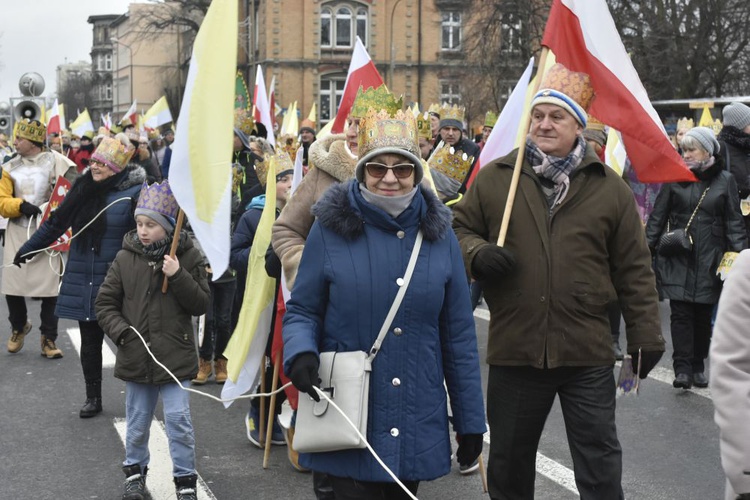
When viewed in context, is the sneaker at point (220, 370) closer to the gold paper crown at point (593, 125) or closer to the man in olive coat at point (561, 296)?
the gold paper crown at point (593, 125)

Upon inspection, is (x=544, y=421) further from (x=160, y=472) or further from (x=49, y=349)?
(x=49, y=349)

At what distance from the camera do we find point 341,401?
3641 millimetres

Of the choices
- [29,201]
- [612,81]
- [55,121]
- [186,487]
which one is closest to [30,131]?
[29,201]

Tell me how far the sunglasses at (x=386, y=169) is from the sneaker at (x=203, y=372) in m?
4.89

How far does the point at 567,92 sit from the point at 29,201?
644 centimetres

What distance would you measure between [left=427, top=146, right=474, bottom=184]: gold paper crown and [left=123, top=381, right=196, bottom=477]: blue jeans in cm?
245

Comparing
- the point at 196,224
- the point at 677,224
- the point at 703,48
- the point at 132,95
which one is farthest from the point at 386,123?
the point at 132,95

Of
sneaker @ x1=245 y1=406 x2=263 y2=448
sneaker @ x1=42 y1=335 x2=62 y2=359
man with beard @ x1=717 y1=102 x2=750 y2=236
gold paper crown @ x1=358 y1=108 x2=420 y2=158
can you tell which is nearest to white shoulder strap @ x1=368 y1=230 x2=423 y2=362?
gold paper crown @ x1=358 y1=108 x2=420 y2=158

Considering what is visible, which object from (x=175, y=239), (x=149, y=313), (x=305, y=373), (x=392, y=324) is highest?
(x=175, y=239)

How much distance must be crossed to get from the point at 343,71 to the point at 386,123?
59.9 m

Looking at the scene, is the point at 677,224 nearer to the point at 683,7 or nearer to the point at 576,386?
the point at 576,386

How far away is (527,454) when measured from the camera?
443cm

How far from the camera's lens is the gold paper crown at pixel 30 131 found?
948cm

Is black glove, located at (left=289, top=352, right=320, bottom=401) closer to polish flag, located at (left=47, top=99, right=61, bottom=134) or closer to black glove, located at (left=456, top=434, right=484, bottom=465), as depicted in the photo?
black glove, located at (left=456, top=434, right=484, bottom=465)
